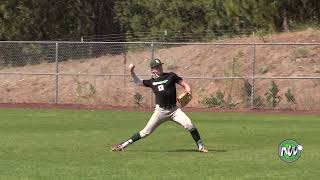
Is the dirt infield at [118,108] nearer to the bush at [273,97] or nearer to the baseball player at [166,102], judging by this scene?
the bush at [273,97]

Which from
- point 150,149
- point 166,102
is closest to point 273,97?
point 150,149

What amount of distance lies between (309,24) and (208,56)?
6.86 meters

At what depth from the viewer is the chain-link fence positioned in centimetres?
3331

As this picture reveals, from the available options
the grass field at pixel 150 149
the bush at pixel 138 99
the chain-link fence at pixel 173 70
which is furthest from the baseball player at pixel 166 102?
the bush at pixel 138 99

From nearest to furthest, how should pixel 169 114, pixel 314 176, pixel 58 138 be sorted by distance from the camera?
1. pixel 314 176
2. pixel 169 114
3. pixel 58 138

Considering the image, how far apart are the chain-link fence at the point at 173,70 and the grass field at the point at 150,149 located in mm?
6566

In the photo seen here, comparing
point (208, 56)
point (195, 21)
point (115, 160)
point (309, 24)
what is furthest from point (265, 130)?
point (195, 21)

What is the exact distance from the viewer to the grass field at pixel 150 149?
12094 mm

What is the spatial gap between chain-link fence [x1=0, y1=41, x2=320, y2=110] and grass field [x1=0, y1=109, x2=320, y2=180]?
21.5ft

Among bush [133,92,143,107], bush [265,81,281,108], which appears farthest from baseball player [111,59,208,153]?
bush [133,92,143,107]

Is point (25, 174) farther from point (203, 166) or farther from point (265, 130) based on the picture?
point (265, 130)

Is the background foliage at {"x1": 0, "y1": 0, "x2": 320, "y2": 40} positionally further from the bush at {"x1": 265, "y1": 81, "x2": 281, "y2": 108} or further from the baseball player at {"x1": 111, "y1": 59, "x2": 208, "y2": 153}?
the baseball player at {"x1": 111, "y1": 59, "x2": 208, "y2": 153}

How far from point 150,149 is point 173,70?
2196cm

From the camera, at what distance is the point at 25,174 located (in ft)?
39.0
